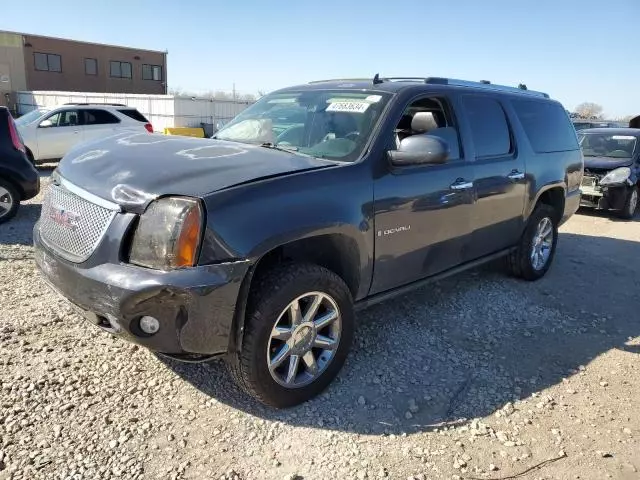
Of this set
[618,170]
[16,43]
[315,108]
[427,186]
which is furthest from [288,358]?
[16,43]

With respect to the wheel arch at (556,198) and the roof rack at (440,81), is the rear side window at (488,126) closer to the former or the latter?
the roof rack at (440,81)

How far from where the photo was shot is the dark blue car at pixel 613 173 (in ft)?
31.1

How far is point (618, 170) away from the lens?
966 cm

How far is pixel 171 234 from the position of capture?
2.54m

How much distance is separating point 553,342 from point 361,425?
6.90 feet

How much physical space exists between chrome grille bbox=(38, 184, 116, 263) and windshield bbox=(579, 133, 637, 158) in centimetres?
1027

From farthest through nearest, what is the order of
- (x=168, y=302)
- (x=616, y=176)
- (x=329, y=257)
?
(x=616, y=176)
(x=329, y=257)
(x=168, y=302)

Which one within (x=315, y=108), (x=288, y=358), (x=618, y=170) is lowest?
(x=288, y=358)

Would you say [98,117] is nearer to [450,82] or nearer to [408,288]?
[450,82]

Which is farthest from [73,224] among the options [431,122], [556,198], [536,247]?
[556,198]

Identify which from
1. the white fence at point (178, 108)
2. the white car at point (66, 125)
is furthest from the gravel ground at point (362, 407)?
the white fence at point (178, 108)

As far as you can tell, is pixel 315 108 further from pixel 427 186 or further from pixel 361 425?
pixel 361 425

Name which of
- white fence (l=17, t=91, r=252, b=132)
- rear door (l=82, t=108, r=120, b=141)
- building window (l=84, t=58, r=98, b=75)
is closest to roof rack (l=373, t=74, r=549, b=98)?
rear door (l=82, t=108, r=120, b=141)

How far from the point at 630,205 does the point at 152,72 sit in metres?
44.4
